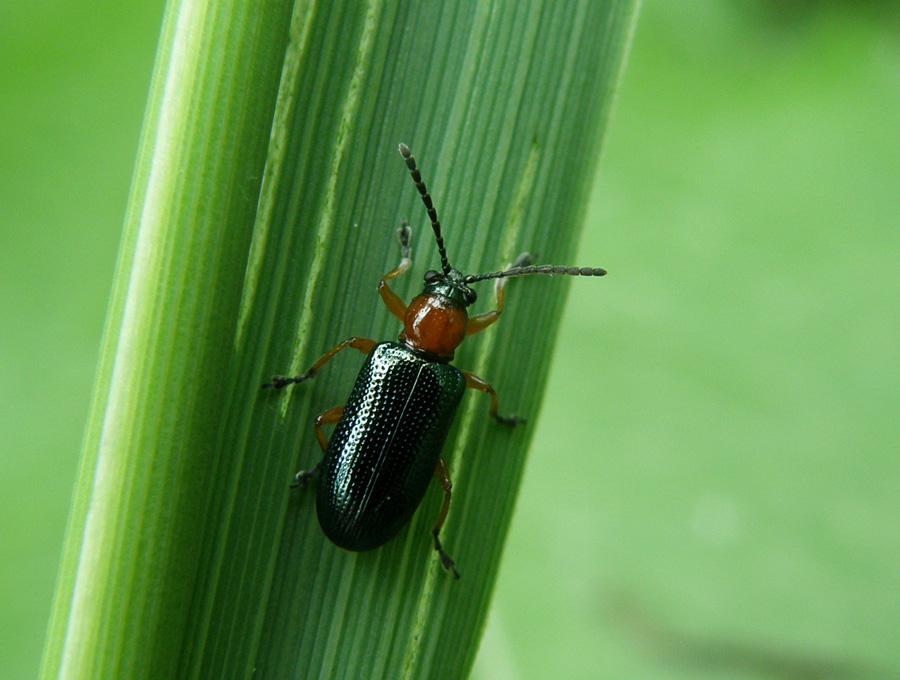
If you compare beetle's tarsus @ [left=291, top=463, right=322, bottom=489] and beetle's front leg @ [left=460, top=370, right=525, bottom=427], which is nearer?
beetle's tarsus @ [left=291, top=463, right=322, bottom=489]

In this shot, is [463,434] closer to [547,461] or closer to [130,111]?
[547,461]

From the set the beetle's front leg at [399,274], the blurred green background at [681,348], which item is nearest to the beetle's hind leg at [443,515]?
the beetle's front leg at [399,274]

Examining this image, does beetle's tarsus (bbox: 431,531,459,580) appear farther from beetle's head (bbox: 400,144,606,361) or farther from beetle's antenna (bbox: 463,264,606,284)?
beetle's antenna (bbox: 463,264,606,284)

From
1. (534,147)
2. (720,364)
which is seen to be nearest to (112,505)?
(534,147)

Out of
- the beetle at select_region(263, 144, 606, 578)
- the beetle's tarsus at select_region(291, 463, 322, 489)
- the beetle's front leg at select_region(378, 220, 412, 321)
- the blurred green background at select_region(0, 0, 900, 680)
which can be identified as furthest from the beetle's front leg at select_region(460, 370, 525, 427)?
the blurred green background at select_region(0, 0, 900, 680)

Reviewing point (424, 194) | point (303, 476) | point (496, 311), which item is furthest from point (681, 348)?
point (303, 476)
